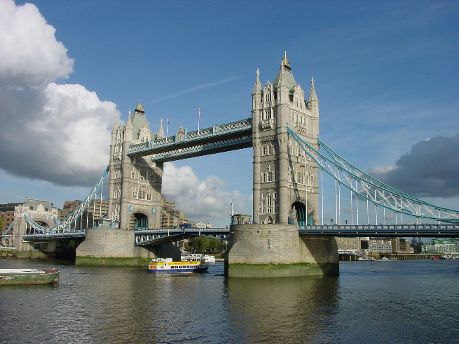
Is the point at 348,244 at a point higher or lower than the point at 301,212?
lower

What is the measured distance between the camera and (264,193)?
209ft

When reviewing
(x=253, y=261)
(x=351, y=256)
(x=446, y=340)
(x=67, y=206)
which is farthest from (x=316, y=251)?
(x=67, y=206)

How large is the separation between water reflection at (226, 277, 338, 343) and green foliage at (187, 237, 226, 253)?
9016cm

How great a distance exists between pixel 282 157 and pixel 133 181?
1367 inches

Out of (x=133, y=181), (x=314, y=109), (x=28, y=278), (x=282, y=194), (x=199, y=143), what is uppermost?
(x=314, y=109)

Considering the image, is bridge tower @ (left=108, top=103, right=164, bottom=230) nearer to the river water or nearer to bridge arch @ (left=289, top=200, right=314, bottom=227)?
bridge arch @ (left=289, top=200, right=314, bottom=227)

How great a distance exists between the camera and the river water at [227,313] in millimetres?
25156

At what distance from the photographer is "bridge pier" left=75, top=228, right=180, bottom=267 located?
76.8m

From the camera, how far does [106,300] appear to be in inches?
1467

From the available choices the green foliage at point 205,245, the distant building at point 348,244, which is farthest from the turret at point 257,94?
the distant building at point 348,244

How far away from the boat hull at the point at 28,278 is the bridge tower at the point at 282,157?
85.4 ft

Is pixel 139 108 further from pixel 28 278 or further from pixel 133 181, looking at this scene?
pixel 28 278

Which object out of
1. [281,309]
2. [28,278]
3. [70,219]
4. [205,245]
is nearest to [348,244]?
[205,245]

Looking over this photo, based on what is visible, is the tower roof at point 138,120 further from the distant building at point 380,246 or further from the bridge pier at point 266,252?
the distant building at point 380,246
